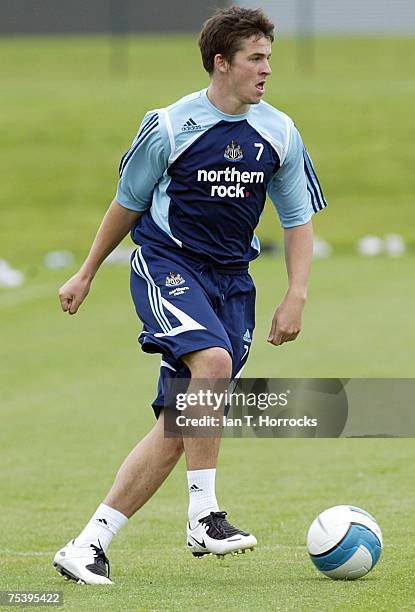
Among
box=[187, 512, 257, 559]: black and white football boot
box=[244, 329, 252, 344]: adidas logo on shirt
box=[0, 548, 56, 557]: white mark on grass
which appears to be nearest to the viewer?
box=[187, 512, 257, 559]: black and white football boot

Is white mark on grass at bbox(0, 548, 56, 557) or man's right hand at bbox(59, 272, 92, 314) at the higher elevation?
man's right hand at bbox(59, 272, 92, 314)

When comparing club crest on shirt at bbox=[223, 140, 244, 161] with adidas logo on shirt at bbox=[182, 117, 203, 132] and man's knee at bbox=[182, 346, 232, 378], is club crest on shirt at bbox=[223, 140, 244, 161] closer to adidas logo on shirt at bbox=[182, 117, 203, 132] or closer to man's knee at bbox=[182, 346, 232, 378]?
adidas logo on shirt at bbox=[182, 117, 203, 132]

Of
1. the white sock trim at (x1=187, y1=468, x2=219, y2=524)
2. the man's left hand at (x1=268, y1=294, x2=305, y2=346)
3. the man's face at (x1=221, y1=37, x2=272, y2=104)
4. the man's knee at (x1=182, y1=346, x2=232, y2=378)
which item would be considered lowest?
the white sock trim at (x1=187, y1=468, x2=219, y2=524)

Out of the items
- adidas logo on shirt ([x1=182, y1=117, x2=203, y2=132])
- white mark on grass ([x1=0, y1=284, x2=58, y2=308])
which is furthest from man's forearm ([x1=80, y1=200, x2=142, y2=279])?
white mark on grass ([x1=0, y1=284, x2=58, y2=308])

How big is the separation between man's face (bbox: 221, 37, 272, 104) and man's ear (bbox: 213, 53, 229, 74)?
0.02m

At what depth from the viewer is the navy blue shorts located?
5.85m

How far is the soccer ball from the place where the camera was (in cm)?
581

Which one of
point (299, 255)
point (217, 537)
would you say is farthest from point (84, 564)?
point (299, 255)

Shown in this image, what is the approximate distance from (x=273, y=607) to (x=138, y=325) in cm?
1267

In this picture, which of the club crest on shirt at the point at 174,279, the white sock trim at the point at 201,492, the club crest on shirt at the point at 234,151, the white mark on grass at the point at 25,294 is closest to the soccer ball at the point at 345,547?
the white sock trim at the point at 201,492

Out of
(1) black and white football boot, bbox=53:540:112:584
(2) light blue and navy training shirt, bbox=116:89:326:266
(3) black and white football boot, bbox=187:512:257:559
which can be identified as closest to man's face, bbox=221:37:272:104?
(2) light blue and navy training shirt, bbox=116:89:326:266

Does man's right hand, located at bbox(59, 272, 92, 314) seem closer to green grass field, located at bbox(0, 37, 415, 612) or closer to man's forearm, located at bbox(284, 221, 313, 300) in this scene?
man's forearm, located at bbox(284, 221, 313, 300)

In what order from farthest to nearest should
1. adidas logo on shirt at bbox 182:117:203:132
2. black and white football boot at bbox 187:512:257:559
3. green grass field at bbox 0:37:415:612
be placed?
green grass field at bbox 0:37:415:612
adidas logo on shirt at bbox 182:117:203:132
black and white football boot at bbox 187:512:257:559

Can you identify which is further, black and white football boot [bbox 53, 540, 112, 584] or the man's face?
the man's face
